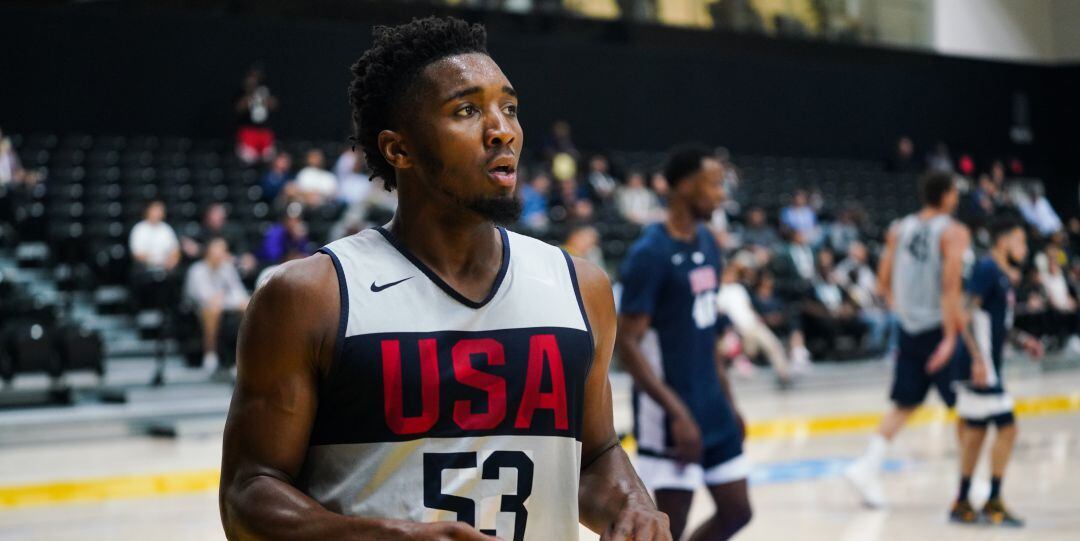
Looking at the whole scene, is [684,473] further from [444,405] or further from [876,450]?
[876,450]

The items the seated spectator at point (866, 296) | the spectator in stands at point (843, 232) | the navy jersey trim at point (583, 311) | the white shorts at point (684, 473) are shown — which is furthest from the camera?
the spectator in stands at point (843, 232)

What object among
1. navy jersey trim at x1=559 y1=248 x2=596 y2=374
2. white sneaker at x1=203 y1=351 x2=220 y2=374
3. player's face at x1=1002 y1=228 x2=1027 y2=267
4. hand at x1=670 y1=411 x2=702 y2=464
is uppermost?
navy jersey trim at x1=559 y1=248 x2=596 y2=374

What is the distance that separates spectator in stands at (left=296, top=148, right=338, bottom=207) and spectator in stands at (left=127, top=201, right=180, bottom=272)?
2119 millimetres

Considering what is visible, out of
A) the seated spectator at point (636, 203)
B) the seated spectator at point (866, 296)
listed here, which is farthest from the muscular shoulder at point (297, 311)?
the seated spectator at point (636, 203)

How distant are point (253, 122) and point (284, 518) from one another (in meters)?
16.0

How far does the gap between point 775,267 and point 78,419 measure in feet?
33.1

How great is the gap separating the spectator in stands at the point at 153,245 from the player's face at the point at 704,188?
952 centimetres

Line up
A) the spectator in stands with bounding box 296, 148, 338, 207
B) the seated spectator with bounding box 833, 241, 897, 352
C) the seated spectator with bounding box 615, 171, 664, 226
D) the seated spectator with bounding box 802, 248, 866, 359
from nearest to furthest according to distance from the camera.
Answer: the spectator in stands with bounding box 296, 148, 338, 207 < the seated spectator with bounding box 802, 248, 866, 359 < the seated spectator with bounding box 833, 241, 897, 352 < the seated spectator with bounding box 615, 171, 664, 226

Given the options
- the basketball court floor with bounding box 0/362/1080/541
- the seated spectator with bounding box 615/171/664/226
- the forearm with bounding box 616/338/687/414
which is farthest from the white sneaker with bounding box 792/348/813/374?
the forearm with bounding box 616/338/687/414

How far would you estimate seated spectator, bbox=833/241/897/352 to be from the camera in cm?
1811

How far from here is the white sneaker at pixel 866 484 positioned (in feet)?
26.5

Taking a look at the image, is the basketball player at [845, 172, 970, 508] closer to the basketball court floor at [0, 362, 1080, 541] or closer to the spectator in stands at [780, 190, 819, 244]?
the basketball court floor at [0, 362, 1080, 541]

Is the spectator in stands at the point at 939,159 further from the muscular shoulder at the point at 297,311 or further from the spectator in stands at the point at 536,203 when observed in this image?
the muscular shoulder at the point at 297,311

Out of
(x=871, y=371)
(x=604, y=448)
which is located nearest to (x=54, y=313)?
(x=871, y=371)
